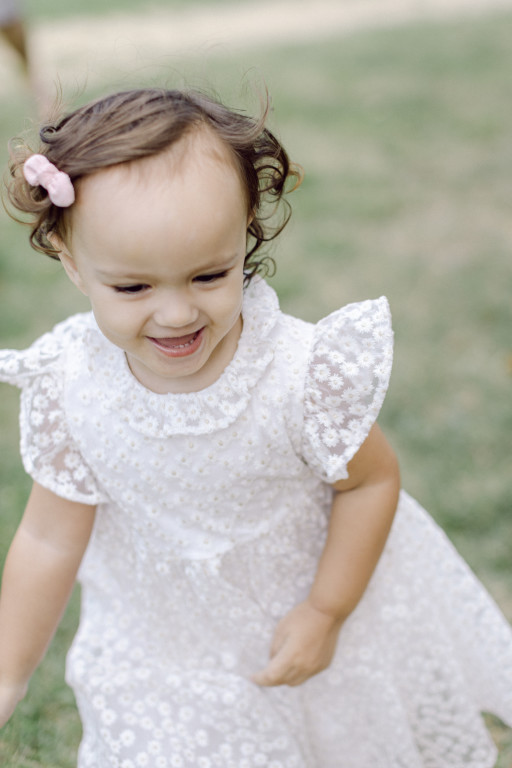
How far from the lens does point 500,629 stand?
5.43 ft

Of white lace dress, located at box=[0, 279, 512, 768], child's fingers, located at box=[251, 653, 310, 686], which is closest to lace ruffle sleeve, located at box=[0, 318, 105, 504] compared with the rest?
white lace dress, located at box=[0, 279, 512, 768]

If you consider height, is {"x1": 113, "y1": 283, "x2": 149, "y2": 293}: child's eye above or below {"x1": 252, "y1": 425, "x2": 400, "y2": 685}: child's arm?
above

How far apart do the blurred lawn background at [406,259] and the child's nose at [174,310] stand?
1.14 ft

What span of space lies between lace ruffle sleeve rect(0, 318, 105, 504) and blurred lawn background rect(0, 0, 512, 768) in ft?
1.33

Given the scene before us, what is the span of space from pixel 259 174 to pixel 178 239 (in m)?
0.26

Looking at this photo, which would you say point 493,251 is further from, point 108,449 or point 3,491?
point 108,449

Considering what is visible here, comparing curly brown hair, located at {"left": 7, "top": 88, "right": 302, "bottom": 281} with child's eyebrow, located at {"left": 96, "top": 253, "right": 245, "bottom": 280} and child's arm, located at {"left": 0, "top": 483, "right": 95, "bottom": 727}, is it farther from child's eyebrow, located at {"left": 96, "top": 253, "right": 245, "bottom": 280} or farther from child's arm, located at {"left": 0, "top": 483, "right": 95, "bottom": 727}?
child's arm, located at {"left": 0, "top": 483, "right": 95, "bottom": 727}

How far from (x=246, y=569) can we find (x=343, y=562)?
16cm

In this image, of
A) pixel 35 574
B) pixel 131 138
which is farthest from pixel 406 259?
pixel 131 138

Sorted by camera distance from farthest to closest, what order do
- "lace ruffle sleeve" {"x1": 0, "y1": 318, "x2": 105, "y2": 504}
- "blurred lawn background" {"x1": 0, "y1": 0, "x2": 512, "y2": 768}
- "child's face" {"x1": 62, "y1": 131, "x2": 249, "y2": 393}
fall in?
1. "blurred lawn background" {"x1": 0, "y1": 0, "x2": 512, "y2": 768}
2. "lace ruffle sleeve" {"x1": 0, "y1": 318, "x2": 105, "y2": 504}
3. "child's face" {"x1": 62, "y1": 131, "x2": 249, "y2": 393}

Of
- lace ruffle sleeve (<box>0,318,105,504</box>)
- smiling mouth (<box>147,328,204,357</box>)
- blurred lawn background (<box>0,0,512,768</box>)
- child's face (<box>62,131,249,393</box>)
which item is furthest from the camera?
blurred lawn background (<box>0,0,512,768</box>)

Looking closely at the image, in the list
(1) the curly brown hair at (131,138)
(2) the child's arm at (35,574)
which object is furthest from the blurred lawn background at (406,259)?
(2) the child's arm at (35,574)

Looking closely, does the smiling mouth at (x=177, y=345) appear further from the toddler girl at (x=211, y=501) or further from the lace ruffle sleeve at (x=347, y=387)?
the lace ruffle sleeve at (x=347, y=387)

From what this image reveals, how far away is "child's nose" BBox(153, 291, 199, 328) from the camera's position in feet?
3.71
